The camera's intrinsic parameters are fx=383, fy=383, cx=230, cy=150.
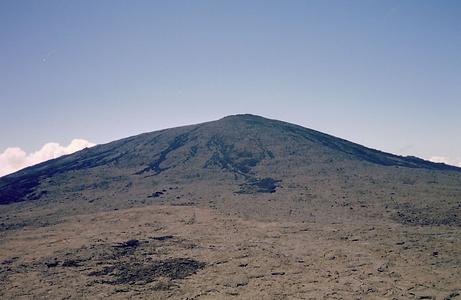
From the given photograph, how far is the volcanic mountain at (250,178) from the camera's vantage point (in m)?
27.7

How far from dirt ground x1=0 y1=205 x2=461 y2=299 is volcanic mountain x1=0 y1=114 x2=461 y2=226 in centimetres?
381

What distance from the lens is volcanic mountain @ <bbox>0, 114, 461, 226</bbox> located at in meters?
27.7

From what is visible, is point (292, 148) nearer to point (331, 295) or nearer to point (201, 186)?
point (201, 186)

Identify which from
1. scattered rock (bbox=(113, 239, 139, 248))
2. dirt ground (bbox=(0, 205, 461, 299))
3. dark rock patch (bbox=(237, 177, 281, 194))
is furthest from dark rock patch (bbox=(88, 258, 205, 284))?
dark rock patch (bbox=(237, 177, 281, 194))

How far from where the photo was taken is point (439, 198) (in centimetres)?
2778

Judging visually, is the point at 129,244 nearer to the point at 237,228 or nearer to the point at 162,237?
the point at 162,237

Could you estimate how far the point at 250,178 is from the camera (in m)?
39.1

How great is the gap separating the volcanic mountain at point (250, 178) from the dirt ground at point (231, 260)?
3807 millimetres

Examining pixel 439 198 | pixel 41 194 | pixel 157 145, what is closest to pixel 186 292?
pixel 439 198

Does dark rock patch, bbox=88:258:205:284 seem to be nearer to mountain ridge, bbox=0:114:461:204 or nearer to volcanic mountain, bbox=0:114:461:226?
volcanic mountain, bbox=0:114:461:226

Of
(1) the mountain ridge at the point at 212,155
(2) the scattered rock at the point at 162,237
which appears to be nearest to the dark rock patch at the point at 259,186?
(1) the mountain ridge at the point at 212,155

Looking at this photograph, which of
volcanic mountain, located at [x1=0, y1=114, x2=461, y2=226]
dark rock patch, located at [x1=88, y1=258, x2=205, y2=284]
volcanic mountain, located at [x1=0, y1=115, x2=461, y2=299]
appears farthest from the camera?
volcanic mountain, located at [x1=0, y1=114, x2=461, y2=226]

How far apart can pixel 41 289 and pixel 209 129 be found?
1867 inches

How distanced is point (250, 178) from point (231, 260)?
851 inches
